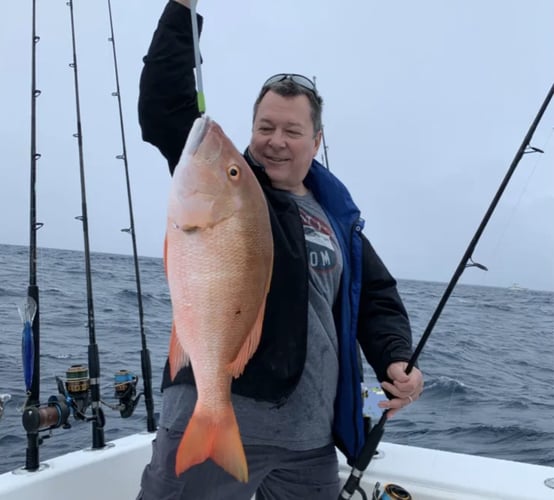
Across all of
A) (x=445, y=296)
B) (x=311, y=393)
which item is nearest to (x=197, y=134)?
(x=311, y=393)

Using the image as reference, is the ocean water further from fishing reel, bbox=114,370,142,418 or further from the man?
the man

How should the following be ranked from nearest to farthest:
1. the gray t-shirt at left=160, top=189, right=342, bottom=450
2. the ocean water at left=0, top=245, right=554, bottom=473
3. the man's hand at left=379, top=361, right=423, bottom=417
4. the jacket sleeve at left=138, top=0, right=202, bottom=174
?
Result: 1. the jacket sleeve at left=138, top=0, right=202, bottom=174
2. the gray t-shirt at left=160, top=189, right=342, bottom=450
3. the man's hand at left=379, top=361, right=423, bottom=417
4. the ocean water at left=0, top=245, right=554, bottom=473

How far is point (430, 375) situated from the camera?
8664mm

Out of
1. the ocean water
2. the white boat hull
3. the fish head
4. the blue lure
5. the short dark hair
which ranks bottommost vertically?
the ocean water

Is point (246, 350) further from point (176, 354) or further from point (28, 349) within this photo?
point (28, 349)

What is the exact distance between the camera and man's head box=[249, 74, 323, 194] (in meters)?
1.93

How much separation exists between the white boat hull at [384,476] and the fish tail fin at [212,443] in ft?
4.66

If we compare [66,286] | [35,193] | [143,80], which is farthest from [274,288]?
[66,286]

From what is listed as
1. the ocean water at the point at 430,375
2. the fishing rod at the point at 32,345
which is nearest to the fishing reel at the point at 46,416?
the fishing rod at the point at 32,345

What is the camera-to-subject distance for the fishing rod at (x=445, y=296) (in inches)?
85.0

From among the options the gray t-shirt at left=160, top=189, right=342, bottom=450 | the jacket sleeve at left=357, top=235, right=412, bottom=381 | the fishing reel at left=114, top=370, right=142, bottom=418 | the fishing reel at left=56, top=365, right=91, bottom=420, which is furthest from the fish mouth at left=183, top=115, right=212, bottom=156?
the fishing reel at left=114, top=370, right=142, bottom=418

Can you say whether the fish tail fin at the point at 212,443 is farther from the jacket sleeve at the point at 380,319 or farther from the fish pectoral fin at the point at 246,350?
the jacket sleeve at the point at 380,319

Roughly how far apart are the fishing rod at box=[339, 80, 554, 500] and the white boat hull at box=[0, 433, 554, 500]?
58cm

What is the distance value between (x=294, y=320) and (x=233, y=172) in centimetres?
57
